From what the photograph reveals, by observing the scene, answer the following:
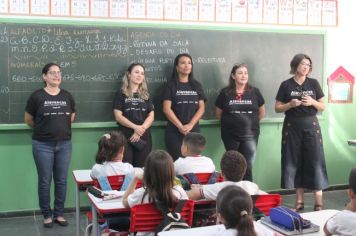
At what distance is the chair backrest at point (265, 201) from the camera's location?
2623mm

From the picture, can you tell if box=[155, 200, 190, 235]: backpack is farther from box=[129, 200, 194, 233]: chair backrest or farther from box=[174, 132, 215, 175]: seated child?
box=[174, 132, 215, 175]: seated child

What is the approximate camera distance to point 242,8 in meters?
5.26

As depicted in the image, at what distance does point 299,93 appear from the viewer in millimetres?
4703

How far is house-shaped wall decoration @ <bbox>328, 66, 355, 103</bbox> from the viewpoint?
5688 mm

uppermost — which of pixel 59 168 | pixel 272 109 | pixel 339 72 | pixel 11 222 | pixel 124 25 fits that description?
pixel 124 25

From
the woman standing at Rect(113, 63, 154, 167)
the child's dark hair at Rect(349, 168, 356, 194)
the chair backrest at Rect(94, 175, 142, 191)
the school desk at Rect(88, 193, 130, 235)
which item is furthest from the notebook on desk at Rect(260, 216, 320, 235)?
the woman standing at Rect(113, 63, 154, 167)

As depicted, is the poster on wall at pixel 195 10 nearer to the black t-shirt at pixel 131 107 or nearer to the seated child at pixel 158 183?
the black t-shirt at pixel 131 107

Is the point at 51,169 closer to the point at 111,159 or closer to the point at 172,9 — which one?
the point at 111,159

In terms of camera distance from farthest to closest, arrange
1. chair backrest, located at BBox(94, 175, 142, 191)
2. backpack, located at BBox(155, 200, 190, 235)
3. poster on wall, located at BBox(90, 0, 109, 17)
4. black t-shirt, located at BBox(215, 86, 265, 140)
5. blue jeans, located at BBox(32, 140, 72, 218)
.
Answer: black t-shirt, located at BBox(215, 86, 265, 140), poster on wall, located at BBox(90, 0, 109, 17), blue jeans, located at BBox(32, 140, 72, 218), chair backrest, located at BBox(94, 175, 142, 191), backpack, located at BBox(155, 200, 190, 235)

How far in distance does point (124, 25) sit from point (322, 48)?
2.43 m

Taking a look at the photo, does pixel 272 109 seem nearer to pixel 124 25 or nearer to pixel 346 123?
pixel 346 123

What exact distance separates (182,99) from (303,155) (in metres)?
1.37

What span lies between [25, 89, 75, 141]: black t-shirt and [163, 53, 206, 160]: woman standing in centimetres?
103

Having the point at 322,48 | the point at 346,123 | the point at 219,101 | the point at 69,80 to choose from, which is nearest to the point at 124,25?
the point at 69,80
